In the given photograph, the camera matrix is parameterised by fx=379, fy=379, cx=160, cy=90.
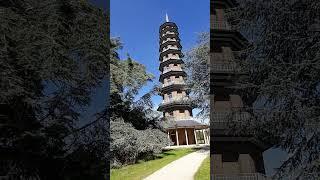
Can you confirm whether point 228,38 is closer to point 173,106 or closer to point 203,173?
point 203,173

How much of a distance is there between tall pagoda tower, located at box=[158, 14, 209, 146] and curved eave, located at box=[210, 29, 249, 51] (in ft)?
33.0

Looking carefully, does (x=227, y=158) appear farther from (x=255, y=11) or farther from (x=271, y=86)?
(x=255, y=11)

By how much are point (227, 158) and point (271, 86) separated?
7.93ft

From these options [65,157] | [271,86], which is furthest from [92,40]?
[271,86]

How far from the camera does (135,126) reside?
41.6 ft

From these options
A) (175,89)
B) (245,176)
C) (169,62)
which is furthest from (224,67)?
(169,62)

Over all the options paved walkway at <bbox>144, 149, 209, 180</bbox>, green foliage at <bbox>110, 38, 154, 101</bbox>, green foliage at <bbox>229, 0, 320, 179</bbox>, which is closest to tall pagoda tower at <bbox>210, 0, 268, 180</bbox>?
green foliage at <bbox>229, 0, 320, 179</bbox>

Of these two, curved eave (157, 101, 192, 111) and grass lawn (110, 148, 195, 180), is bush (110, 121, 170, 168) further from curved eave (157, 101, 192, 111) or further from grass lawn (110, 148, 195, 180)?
curved eave (157, 101, 192, 111)

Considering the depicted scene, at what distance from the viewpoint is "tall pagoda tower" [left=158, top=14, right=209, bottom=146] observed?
20.4 meters

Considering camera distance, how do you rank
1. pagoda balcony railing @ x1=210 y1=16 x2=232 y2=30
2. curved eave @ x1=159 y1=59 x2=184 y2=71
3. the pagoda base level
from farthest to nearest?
curved eave @ x1=159 y1=59 x2=184 y2=71, the pagoda base level, pagoda balcony railing @ x1=210 y1=16 x2=232 y2=30

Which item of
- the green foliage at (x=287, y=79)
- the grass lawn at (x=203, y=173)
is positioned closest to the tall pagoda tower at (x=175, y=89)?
the grass lawn at (x=203, y=173)

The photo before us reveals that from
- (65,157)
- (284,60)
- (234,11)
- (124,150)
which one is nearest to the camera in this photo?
(65,157)

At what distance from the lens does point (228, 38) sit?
10.1 m

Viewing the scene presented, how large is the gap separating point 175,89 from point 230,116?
1423cm
